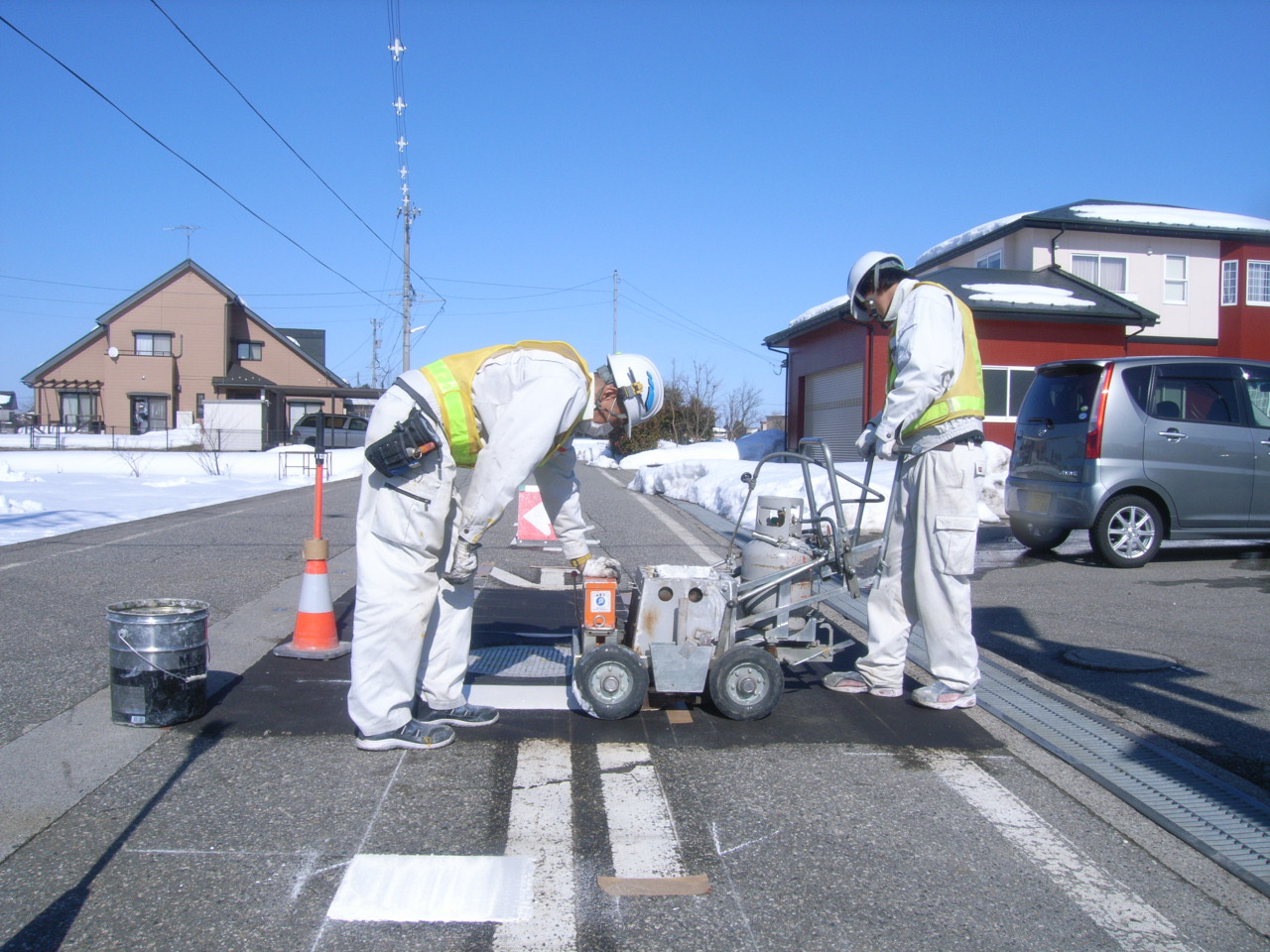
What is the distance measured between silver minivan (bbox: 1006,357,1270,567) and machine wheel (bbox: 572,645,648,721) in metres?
6.21

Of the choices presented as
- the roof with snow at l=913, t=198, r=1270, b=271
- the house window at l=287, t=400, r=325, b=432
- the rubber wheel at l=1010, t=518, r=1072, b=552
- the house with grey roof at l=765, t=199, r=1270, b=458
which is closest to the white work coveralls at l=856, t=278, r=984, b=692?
the rubber wheel at l=1010, t=518, r=1072, b=552

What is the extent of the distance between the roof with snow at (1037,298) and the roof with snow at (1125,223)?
1668 mm

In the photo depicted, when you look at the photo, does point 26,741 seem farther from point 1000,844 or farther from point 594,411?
point 1000,844

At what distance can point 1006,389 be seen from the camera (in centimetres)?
2277

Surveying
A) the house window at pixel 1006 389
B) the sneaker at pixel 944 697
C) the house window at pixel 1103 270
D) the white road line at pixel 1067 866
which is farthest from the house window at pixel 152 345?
the white road line at pixel 1067 866

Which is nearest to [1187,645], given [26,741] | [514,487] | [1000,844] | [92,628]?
[1000,844]

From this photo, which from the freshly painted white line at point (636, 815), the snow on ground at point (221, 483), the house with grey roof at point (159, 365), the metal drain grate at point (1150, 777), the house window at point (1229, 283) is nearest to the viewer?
the freshly painted white line at point (636, 815)

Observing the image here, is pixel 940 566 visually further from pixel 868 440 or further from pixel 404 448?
pixel 404 448

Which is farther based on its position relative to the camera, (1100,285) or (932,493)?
(1100,285)

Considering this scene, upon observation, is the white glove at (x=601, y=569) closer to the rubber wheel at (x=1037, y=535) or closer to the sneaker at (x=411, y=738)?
the sneaker at (x=411, y=738)

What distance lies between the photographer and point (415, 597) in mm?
3885

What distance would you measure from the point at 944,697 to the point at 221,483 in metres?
18.5

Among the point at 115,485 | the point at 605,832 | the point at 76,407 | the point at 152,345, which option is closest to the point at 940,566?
the point at 605,832

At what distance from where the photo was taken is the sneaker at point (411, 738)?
3865 millimetres
